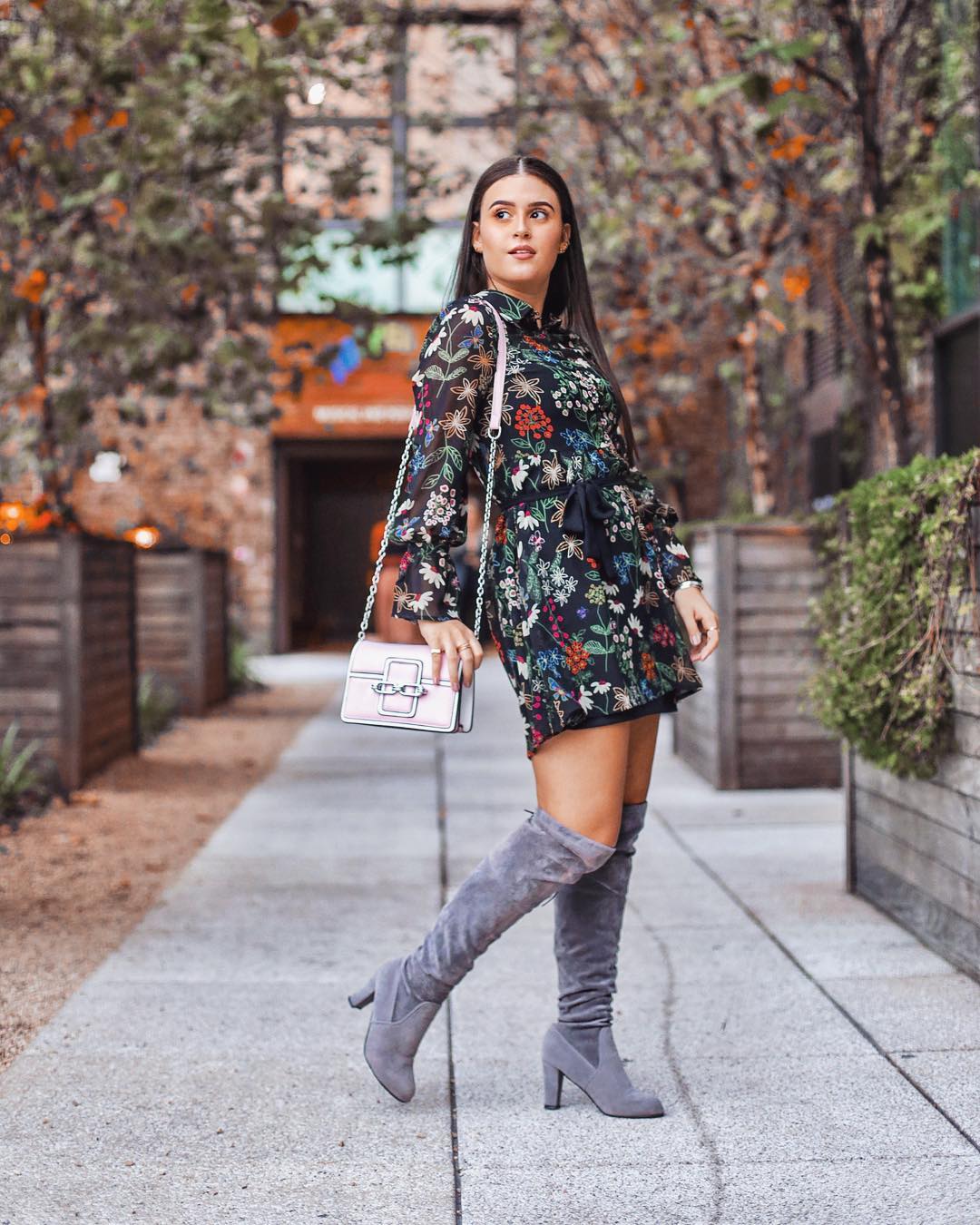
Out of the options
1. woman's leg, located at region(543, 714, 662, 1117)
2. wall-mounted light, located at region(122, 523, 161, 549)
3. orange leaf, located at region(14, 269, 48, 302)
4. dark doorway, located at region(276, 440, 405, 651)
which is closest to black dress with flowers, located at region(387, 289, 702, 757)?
woman's leg, located at region(543, 714, 662, 1117)

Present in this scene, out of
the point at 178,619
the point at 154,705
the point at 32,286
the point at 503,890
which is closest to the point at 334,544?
the point at 178,619

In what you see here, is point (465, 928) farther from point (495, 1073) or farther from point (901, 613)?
point (901, 613)

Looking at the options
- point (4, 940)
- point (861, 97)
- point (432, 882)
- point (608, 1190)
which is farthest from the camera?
point (861, 97)

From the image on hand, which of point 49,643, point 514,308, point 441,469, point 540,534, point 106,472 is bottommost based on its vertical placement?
point 49,643

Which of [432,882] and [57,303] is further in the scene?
[57,303]

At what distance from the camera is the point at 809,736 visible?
6.98m

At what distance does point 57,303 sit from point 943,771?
5.90 meters

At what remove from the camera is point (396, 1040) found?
2.89 metres

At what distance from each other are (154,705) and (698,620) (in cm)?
741

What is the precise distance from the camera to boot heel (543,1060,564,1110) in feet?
9.57

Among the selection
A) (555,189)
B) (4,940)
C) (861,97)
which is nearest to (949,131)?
(861,97)

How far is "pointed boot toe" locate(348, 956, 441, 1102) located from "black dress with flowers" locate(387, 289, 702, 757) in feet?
1.89

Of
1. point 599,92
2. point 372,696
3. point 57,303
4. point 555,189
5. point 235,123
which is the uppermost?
point 599,92

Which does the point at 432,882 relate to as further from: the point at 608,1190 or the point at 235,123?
the point at 235,123
